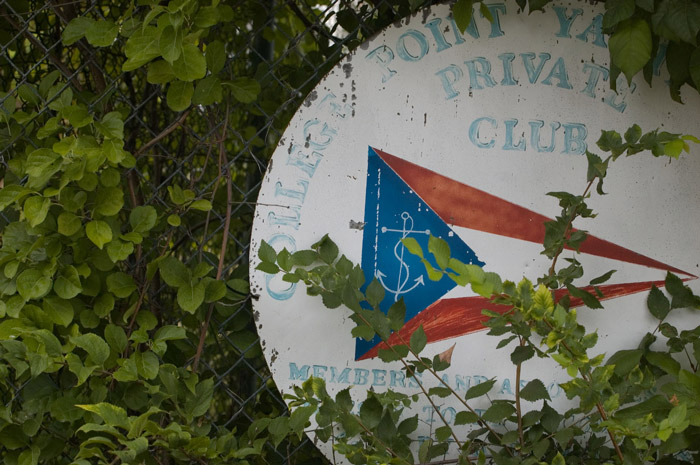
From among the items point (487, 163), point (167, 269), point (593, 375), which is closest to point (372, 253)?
point (487, 163)

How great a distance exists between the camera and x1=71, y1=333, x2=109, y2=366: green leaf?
166 cm

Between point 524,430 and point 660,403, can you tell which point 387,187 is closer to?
point 524,430

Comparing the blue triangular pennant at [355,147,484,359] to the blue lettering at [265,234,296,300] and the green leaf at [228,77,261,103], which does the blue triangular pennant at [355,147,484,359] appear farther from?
the green leaf at [228,77,261,103]

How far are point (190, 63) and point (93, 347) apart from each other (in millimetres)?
606

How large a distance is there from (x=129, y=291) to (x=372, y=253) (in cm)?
54

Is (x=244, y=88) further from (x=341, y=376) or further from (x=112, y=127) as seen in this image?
(x=341, y=376)

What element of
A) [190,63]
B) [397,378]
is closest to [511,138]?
[397,378]

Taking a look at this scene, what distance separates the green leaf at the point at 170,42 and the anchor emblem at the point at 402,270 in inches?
22.8

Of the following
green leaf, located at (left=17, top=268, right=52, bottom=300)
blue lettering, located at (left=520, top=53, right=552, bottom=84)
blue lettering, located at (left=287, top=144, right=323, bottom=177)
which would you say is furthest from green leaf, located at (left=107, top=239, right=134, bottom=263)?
blue lettering, located at (left=520, top=53, right=552, bottom=84)

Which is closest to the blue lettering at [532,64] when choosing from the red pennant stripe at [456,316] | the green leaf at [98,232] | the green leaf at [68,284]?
the red pennant stripe at [456,316]

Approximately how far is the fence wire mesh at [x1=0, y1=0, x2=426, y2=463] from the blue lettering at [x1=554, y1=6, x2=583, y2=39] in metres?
0.34

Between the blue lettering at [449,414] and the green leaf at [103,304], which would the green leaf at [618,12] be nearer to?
the blue lettering at [449,414]

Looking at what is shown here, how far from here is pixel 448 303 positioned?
6.07ft

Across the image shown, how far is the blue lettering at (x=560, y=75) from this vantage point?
186 centimetres
